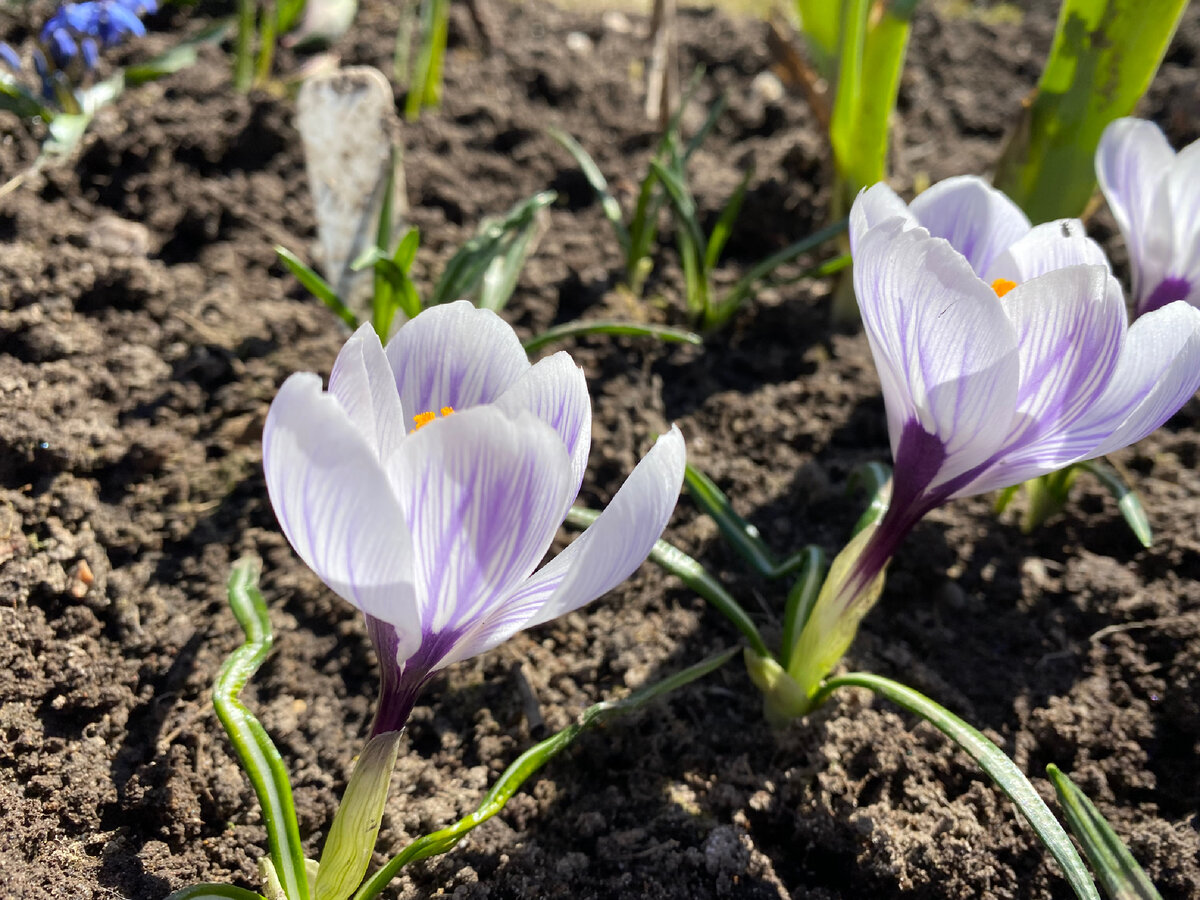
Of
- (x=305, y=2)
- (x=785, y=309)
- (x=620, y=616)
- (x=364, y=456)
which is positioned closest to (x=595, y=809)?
(x=620, y=616)

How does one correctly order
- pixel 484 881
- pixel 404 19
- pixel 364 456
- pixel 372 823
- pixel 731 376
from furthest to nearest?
pixel 404 19, pixel 731 376, pixel 484 881, pixel 372 823, pixel 364 456

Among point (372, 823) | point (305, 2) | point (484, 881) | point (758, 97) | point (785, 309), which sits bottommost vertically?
point (484, 881)

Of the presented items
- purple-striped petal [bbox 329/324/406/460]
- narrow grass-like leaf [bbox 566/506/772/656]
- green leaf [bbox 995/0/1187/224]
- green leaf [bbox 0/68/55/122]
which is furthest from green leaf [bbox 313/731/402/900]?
green leaf [bbox 0/68/55/122]

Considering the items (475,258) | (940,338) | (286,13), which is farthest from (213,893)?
(286,13)

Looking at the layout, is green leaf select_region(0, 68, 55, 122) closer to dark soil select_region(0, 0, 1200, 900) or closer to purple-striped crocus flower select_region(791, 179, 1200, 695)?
dark soil select_region(0, 0, 1200, 900)

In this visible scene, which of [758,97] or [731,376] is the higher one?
[758,97]

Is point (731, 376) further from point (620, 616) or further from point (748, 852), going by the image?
point (748, 852)

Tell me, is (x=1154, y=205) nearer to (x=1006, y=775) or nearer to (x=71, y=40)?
(x=1006, y=775)

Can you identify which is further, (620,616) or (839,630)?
(620,616)
